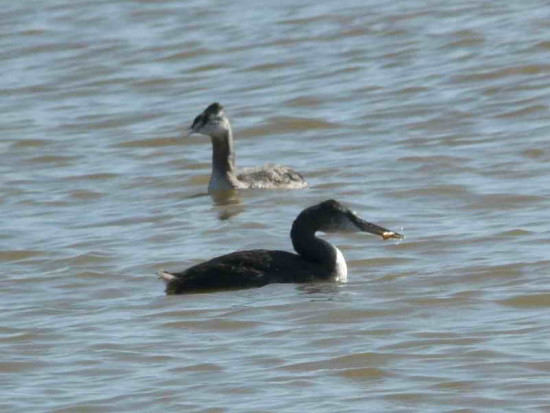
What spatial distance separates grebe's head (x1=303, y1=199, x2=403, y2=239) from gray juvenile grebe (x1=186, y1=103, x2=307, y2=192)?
3101 millimetres

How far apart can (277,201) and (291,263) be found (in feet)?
11.3

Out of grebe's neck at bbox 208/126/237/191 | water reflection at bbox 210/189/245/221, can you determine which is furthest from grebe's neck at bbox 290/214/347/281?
grebe's neck at bbox 208/126/237/191

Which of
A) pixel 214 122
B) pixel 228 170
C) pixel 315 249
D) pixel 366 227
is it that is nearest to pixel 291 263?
pixel 315 249

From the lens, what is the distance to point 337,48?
72.0ft

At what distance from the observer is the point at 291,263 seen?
39.7ft

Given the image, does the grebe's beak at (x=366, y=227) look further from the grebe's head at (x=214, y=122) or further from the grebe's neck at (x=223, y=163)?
the grebe's head at (x=214, y=122)

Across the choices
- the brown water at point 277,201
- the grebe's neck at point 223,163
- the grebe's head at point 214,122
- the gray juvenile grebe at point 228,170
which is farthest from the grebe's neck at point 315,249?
the grebe's head at point 214,122

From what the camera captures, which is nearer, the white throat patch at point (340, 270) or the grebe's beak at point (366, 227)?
the white throat patch at point (340, 270)

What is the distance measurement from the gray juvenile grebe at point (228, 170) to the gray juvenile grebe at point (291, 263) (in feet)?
10.3

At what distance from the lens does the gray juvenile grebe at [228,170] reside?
51.5 ft

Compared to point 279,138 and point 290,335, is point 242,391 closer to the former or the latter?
point 290,335

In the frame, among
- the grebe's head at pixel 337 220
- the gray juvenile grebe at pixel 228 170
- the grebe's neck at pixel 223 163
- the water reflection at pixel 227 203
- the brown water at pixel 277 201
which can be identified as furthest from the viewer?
the grebe's neck at pixel 223 163

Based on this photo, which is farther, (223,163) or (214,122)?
(214,122)

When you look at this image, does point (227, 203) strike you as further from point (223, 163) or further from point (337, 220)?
point (337, 220)
